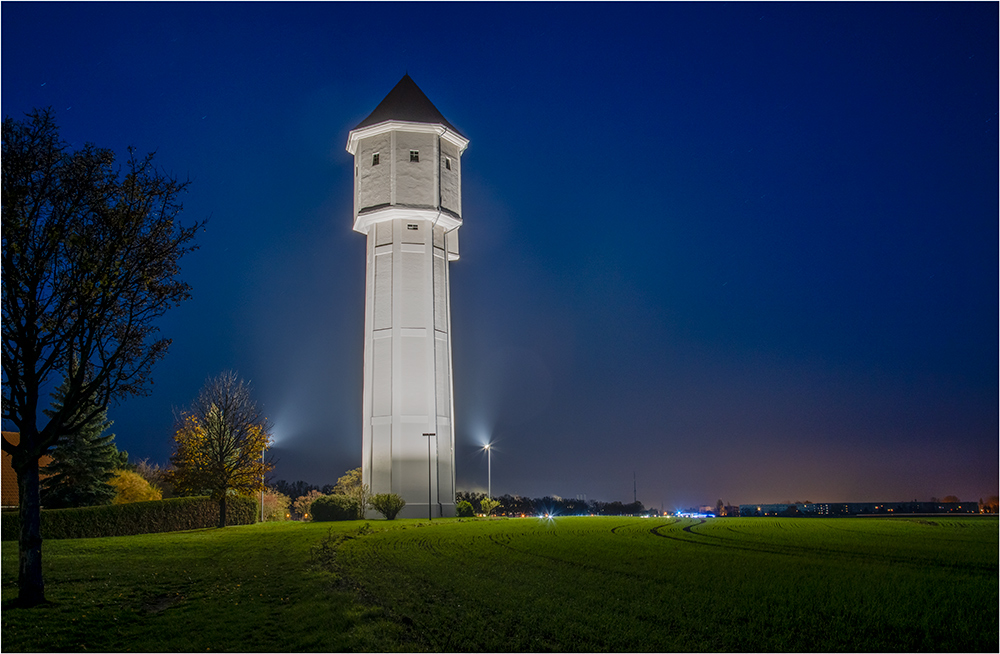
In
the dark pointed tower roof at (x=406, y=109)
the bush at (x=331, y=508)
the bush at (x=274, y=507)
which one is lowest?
the bush at (x=274, y=507)

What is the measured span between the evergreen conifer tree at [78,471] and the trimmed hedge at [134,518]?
13.2ft

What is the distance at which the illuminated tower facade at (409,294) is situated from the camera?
4028cm

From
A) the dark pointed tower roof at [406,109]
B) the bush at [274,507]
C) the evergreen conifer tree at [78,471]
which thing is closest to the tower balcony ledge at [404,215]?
the dark pointed tower roof at [406,109]

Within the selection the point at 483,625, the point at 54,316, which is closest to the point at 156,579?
the point at 54,316

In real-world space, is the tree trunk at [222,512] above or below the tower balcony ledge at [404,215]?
below

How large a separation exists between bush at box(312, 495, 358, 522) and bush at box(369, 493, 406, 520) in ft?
4.48

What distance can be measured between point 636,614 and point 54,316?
1029cm

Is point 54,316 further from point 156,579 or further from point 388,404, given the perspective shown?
point 388,404

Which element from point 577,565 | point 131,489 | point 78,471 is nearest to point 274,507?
point 131,489

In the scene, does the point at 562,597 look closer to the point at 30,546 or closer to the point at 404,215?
the point at 30,546

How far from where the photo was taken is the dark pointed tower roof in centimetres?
4503

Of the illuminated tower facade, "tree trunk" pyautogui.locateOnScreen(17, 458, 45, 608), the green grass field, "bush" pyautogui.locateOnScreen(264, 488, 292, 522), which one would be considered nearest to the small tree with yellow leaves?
"bush" pyautogui.locateOnScreen(264, 488, 292, 522)

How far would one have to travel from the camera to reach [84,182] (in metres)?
12.7

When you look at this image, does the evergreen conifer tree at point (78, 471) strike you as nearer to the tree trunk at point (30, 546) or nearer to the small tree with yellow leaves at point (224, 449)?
the small tree with yellow leaves at point (224, 449)
